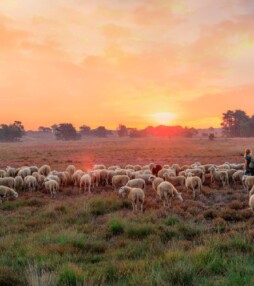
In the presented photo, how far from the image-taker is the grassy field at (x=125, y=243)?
6.65 m

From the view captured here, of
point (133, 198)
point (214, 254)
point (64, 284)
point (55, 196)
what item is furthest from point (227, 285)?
point (55, 196)

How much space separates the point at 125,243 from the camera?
9.41 meters

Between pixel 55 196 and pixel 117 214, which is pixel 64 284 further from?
pixel 55 196

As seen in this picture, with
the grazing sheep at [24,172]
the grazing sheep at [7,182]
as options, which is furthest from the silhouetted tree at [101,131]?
the grazing sheep at [7,182]

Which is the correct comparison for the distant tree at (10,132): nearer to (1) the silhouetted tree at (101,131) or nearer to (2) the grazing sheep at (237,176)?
(1) the silhouetted tree at (101,131)

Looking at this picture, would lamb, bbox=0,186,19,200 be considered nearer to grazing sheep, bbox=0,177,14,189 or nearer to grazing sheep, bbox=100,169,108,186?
grazing sheep, bbox=0,177,14,189

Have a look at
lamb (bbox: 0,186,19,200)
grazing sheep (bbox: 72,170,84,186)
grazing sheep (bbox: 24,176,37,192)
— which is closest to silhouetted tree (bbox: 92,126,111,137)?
grazing sheep (bbox: 72,170,84,186)

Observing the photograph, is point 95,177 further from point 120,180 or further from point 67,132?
point 67,132

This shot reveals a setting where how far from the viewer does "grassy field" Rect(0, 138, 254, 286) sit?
6648 millimetres

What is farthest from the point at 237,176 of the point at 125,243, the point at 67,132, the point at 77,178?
the point at 67,132

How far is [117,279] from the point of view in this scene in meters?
6.93

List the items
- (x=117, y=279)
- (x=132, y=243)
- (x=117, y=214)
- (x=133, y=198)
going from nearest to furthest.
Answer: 1. (x=117, y=279)
2. (x=132, y=243)
3. (x=117, y=214)
4. (x=133, y=198)

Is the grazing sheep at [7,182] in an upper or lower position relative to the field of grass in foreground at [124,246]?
upper

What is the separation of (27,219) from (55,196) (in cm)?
509
